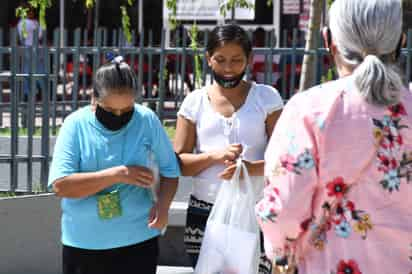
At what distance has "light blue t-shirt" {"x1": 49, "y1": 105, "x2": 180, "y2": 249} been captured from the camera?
4.11m

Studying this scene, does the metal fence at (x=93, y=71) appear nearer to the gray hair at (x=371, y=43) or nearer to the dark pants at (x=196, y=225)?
the dark pants at (x=196, y=225)

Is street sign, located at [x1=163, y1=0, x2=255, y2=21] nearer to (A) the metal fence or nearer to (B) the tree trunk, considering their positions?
(A) the metal fence

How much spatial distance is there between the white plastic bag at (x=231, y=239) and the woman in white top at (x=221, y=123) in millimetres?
171

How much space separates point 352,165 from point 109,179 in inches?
61.7

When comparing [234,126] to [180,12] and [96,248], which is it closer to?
[96,248]

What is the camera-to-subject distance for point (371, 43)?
274 centimetres

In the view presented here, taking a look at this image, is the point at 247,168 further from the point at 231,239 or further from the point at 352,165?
the point at 352,165

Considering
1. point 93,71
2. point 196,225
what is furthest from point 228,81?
point 93,71

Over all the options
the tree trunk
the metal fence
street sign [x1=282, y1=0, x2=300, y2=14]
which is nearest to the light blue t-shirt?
the metal fence

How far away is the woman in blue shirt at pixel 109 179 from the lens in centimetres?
406

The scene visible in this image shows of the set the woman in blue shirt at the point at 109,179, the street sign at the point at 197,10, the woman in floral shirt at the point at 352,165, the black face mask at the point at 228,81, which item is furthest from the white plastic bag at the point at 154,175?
the street sign at the point at 197,10

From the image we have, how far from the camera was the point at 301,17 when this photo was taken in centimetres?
1858

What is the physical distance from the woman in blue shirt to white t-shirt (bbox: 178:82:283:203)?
9.8 inches

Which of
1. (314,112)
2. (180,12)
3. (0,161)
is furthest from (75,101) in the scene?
(180,12)
